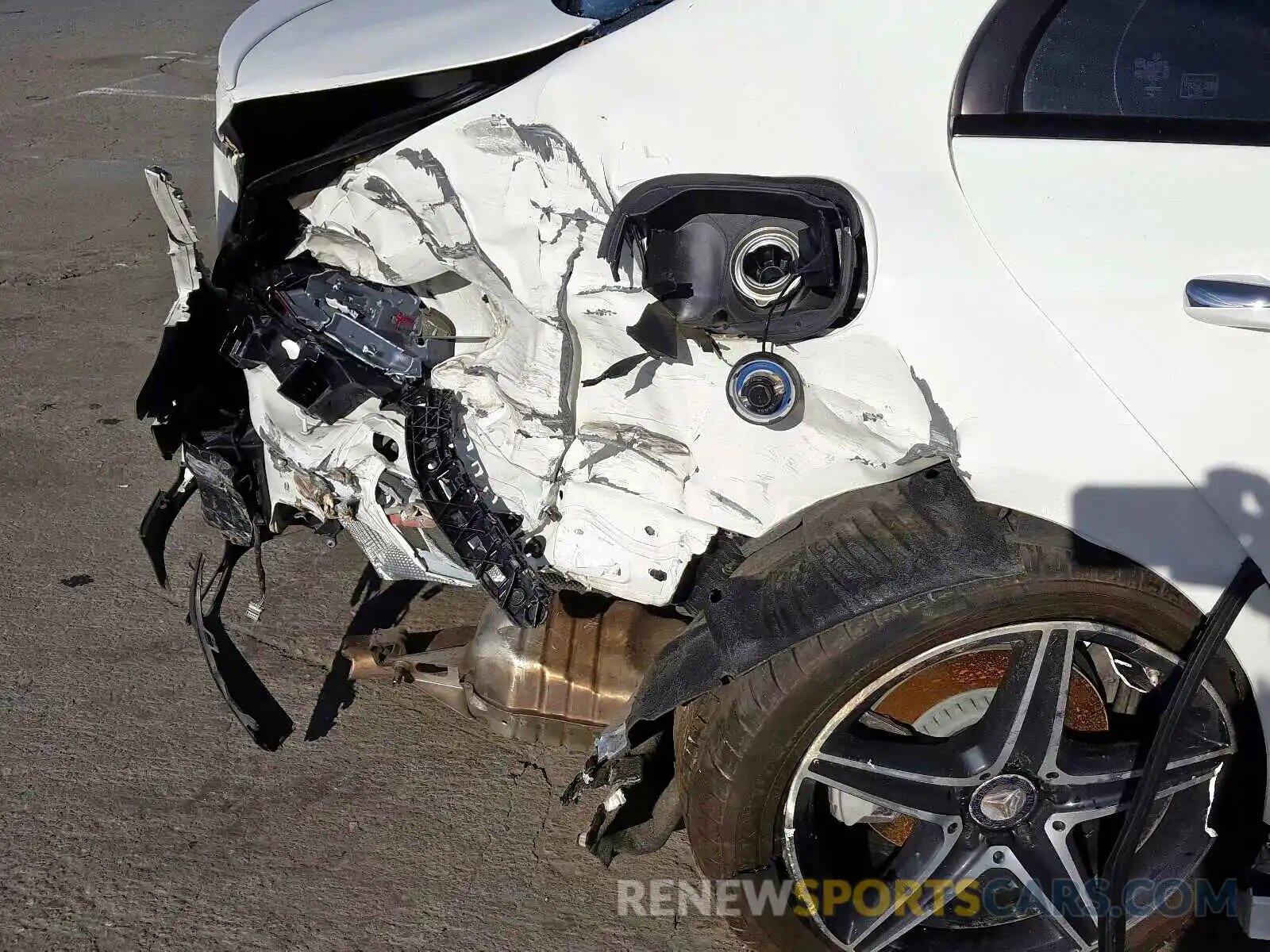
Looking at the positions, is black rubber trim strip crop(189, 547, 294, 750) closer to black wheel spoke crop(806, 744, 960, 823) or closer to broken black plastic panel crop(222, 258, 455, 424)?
broken black plastic panel crop(222, 258, 455, 424)

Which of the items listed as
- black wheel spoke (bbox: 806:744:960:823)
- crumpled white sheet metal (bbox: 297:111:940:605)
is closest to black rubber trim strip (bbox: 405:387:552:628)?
crumpled white sheet metal (bbox: 297:111:940:605)

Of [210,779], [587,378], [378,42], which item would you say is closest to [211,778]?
[210,779]

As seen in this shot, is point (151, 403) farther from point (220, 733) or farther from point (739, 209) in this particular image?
point (739, 209)

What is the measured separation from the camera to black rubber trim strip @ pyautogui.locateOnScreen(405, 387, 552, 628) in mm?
2346

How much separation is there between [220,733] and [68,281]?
3459 millimetres

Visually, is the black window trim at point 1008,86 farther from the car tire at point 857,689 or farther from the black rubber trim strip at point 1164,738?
the black rubber trim strip at point 1164,738

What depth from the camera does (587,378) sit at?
215 centimetres

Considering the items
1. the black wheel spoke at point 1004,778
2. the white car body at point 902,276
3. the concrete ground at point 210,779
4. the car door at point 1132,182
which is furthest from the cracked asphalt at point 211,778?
the car door at point 1132,182

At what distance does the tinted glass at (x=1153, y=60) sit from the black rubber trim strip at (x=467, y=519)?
53.0 inches

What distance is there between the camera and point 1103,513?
1.81 meters

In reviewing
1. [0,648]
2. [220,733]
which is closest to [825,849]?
[220,733]

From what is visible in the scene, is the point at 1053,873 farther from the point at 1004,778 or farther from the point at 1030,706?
the point at 1030,706

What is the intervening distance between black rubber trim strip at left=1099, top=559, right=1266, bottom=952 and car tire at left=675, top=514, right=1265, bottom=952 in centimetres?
9

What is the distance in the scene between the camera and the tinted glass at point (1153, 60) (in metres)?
1.69
